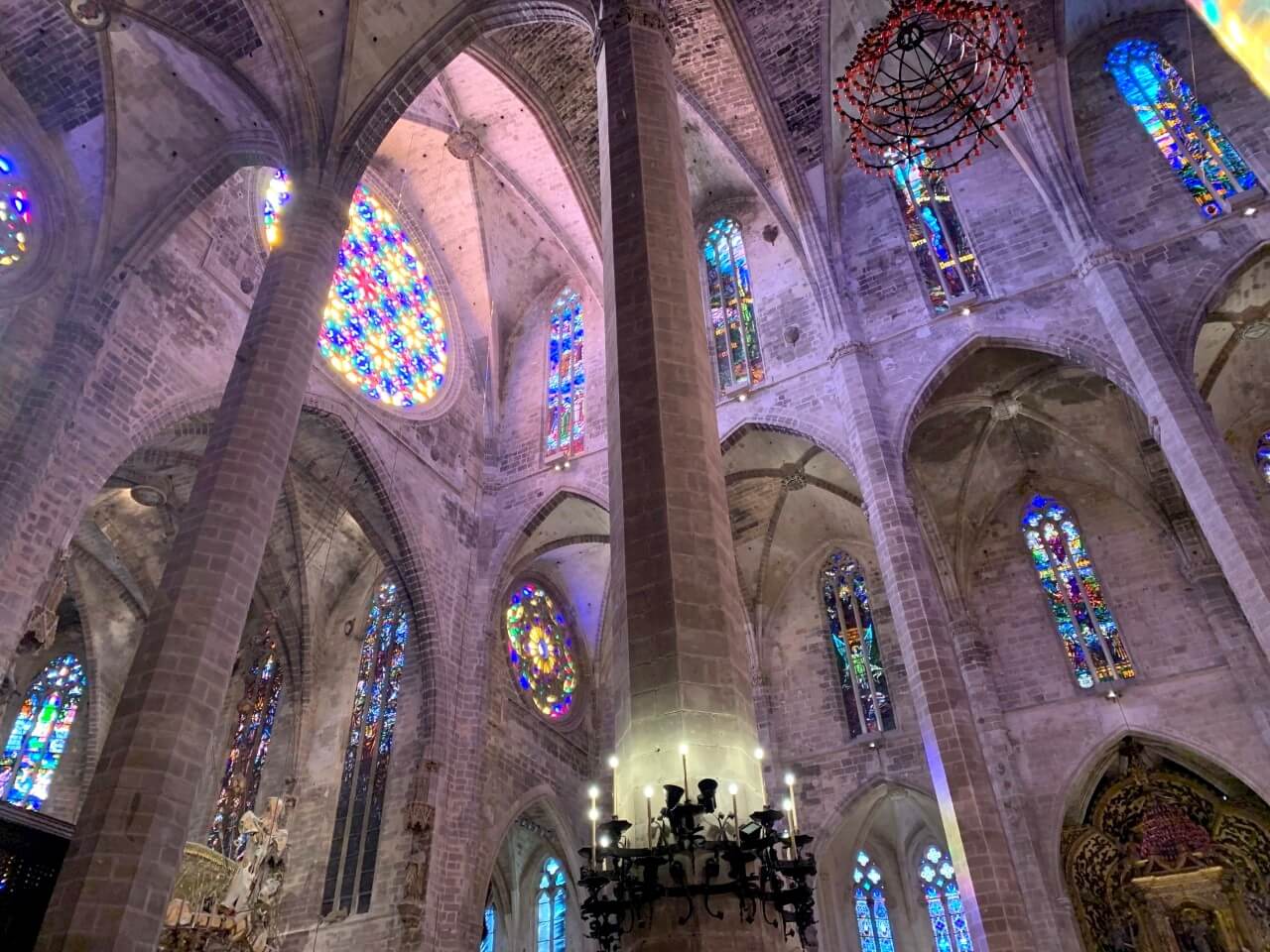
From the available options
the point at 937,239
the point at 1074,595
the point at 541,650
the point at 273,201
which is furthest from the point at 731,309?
the point at 273,201

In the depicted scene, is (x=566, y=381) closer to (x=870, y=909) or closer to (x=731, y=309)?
(x=731, y=309)

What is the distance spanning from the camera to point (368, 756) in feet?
50.5

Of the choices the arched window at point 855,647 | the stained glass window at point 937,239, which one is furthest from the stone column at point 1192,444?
the arched window at point 855,647

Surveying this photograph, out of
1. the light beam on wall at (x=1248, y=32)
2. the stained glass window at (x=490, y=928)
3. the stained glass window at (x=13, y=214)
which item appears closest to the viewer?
the light beam on wall at (x=1248, y=32)

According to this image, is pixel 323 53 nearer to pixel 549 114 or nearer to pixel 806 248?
pixel 549 114

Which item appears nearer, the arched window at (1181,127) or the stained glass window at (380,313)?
the arched window at (1181,127)

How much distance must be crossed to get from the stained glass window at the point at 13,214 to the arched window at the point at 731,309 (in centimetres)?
1000

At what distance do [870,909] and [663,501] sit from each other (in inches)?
472

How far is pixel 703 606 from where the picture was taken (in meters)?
5.92

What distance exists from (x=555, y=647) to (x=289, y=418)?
10.5m

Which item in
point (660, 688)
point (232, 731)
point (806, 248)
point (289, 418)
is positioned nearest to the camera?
point (660, 688)

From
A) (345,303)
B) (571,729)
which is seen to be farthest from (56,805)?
(345,303)

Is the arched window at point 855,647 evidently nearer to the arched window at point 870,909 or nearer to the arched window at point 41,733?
the arched window at point 870,909

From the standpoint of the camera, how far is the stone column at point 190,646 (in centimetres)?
597
